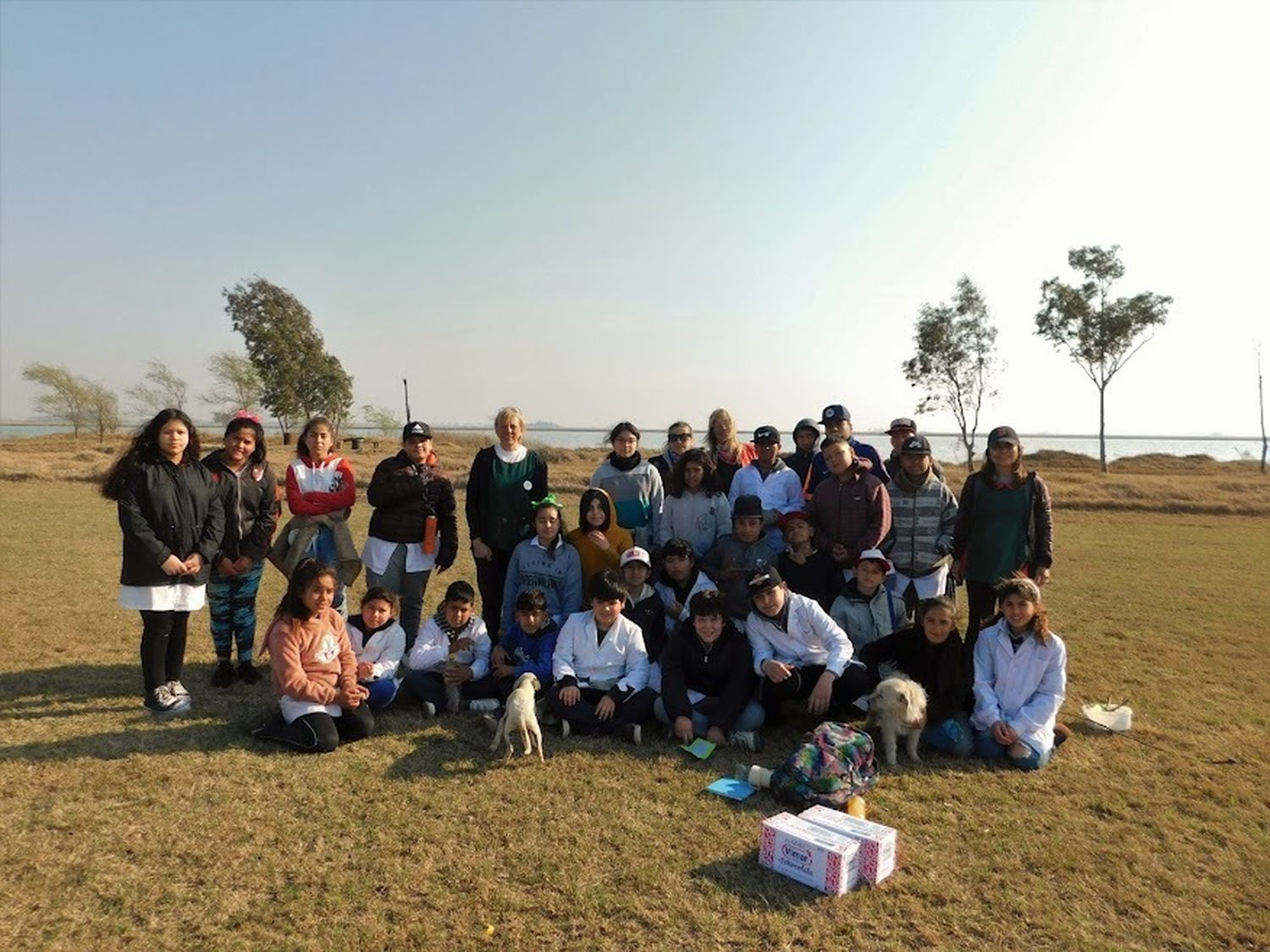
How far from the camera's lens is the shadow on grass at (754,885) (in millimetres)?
3156

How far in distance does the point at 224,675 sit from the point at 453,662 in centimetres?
189

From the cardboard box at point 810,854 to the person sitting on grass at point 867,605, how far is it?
2306mm

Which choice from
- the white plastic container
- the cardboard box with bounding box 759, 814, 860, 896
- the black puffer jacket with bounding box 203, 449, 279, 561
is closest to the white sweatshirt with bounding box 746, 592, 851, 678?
the cardboard box with bounding box 759, 814, 860, 896

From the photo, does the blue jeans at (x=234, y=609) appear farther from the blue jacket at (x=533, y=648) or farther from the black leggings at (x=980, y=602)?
the black leggings at (x=980, y=602)

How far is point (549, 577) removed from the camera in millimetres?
5707

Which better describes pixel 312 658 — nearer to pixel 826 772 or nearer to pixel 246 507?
→ pixel 246 507

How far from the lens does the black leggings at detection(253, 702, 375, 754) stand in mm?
4523

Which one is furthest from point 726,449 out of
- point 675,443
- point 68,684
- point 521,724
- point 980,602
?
point 68,684

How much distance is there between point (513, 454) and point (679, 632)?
1942 mm

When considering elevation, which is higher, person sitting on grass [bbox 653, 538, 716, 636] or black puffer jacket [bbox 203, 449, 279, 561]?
black puffer jacket [bbox 203, 449, 279, 561]

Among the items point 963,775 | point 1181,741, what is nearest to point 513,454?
point 963,775

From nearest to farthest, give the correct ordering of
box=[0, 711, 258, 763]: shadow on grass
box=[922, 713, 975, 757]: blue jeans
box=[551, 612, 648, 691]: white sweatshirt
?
box=[0, 711, 258, 763]: shadow on grass, box=[922, 713, 975, 757]: blue jeans, box=[551, 612, 648, 691]: white sweatshirt

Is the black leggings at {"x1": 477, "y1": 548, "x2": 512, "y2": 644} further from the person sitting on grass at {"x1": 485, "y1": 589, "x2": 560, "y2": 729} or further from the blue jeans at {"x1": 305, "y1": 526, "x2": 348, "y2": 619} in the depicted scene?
the blue jeans at {"x1": 305, "y1": 526, "x2": 348, "y2": 619}

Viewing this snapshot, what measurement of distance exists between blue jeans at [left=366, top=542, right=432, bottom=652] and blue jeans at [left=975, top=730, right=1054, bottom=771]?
13.4 ft
